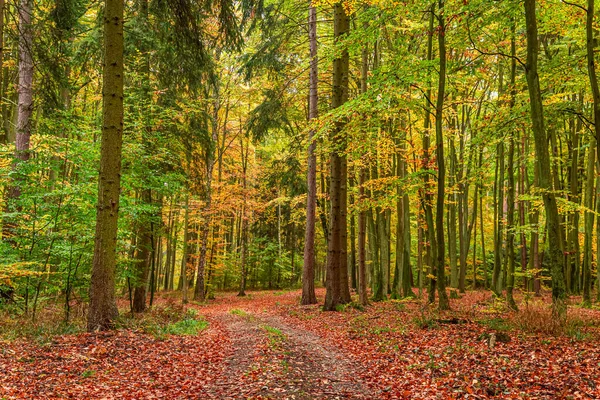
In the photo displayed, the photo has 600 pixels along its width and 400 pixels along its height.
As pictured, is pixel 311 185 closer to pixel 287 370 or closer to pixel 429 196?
pixel 429 196

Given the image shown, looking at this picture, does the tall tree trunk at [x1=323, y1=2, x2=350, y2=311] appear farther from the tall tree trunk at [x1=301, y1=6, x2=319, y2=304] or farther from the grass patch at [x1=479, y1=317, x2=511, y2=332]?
the grass patch at [x1=479, y1=317, x2=511, y2=332]

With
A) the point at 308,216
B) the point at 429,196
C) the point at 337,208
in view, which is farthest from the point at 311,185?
the point at 429,196

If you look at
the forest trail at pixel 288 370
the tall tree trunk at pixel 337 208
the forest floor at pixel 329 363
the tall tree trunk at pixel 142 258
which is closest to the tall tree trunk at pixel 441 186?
the forest floor at pixel 329 363

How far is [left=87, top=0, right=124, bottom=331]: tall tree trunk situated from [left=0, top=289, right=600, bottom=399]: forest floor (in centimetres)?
69

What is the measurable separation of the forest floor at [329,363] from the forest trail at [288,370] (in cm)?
2

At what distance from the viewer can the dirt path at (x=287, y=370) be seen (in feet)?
16.9

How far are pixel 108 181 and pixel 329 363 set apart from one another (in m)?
5.57

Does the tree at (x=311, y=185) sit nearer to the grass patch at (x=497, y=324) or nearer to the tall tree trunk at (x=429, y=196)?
the tall tree trunk at (x=429, y=196)

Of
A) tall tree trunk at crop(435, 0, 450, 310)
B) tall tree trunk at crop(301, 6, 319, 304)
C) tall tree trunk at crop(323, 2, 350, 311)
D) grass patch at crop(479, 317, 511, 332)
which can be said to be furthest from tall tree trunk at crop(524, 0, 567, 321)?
tall tree trunk at crop(301, 6, 319, 304)

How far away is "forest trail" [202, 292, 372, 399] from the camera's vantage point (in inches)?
204

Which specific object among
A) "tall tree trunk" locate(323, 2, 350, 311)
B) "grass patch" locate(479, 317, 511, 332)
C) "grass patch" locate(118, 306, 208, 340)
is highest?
"tall tree trunk" locate(323, 2, 350, 311)

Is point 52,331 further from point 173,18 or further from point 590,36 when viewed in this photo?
point 590,36

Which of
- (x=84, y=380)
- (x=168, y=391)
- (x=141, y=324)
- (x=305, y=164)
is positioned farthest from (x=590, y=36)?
(x=305, y=164)

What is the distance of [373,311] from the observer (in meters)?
12.5
